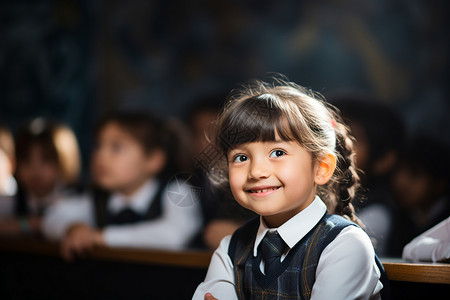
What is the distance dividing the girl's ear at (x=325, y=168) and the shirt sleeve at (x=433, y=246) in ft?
1.24

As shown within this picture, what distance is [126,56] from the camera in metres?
5.75

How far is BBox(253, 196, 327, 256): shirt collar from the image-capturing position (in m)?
1.30

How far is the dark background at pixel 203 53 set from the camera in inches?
160

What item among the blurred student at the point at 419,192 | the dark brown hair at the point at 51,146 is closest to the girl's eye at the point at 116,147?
the dark brown hair at the point at 51,146

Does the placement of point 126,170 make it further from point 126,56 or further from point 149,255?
point 126,56

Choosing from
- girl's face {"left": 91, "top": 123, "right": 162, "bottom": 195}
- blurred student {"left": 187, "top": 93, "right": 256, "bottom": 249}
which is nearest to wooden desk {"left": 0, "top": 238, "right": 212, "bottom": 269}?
blurred student {"left": 187, "top": 93, "right": 256, "bottom": 249}

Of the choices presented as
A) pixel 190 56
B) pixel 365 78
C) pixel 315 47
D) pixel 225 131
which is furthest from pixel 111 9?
pixel 225 131

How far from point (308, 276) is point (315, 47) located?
3.55m

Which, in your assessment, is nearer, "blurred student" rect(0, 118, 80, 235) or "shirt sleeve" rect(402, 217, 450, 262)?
"shirt sleeve" rect(402, 217, 450, 262)

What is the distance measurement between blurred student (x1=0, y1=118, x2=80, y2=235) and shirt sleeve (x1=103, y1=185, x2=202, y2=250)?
45.2 inches

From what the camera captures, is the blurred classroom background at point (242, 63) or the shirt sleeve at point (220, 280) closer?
the shirt sleeve at point (220, 280)

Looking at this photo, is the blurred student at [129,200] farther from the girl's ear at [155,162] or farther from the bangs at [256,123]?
the bangs at [256,123]

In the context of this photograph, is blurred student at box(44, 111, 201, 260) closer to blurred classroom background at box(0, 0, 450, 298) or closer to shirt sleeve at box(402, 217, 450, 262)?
blurred classroom background at box(0, 0, 450, 298)

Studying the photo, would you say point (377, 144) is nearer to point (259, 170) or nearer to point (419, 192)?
point (419, 192)
